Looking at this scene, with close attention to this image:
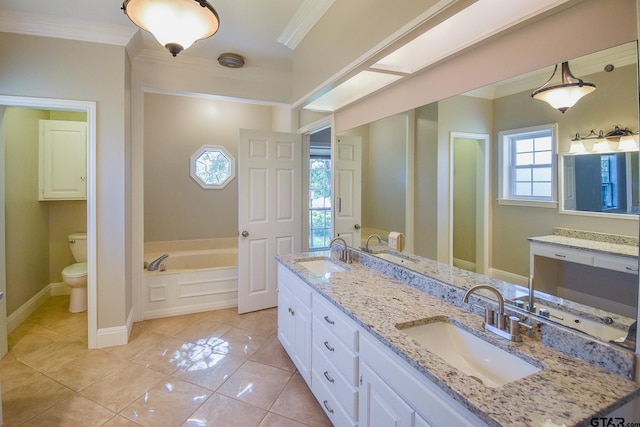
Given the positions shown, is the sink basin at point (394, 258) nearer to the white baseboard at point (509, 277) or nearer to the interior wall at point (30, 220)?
the white baseboard at point (509, 277)

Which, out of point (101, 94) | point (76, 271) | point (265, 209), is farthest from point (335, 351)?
point (76, 271)

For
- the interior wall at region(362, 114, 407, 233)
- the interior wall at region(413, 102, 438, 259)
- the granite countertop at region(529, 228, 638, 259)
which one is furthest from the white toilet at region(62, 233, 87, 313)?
the granite countertop at region(529, 228, 638, 259)

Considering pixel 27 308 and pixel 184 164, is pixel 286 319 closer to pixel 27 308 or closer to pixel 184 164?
pixel 27 308

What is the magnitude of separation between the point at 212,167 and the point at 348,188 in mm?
2864

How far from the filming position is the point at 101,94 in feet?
9.00

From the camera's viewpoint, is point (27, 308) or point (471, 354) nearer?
point (471, 354)

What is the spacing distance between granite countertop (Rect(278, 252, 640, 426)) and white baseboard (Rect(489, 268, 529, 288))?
216mm

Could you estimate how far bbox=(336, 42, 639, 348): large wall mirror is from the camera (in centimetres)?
105

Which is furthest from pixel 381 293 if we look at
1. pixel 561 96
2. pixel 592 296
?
pixel 561 96

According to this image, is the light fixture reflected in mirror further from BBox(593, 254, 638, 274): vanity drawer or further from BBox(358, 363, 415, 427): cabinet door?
BBox(358, 363, 415, 427): cabinet door

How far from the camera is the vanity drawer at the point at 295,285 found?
2.09m

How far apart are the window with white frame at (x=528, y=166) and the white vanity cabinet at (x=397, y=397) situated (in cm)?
87

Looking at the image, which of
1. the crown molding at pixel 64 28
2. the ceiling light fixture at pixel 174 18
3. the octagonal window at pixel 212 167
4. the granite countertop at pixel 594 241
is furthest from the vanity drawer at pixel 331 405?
the octagonal window at pixel 212 167

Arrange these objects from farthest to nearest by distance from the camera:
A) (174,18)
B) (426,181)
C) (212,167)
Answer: (212,167) → (426,181) → (174,18)
